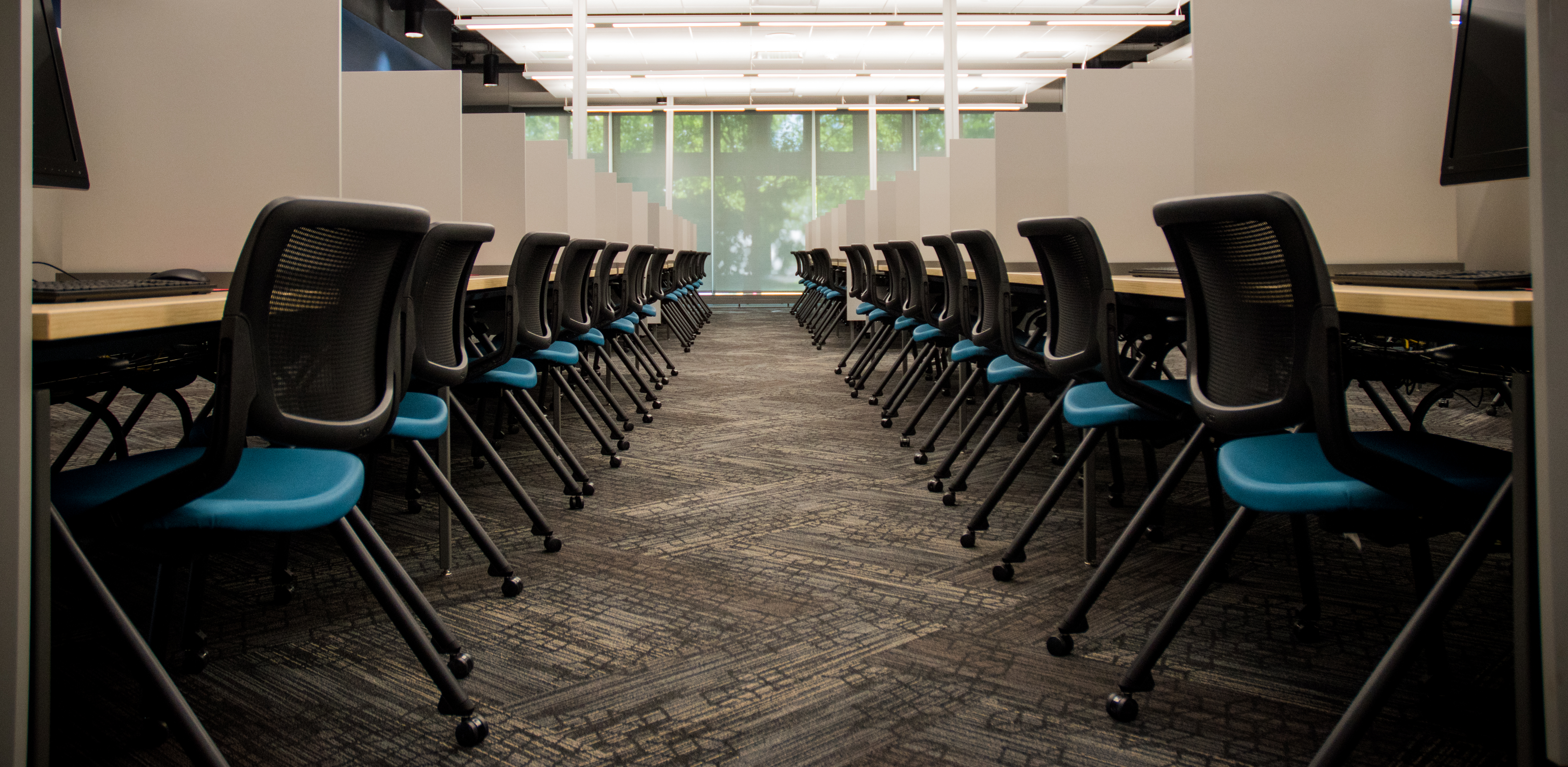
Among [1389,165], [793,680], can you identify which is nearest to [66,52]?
[793,680]

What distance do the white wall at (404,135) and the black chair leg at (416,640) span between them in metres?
2.16

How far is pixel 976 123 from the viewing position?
13.5 meters

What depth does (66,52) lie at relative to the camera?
6.52ft

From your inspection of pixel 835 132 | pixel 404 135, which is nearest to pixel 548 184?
pixel 404 135

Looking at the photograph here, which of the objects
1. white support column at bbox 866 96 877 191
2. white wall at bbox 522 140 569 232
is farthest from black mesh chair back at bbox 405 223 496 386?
white support column at bbox 866 96 877 191

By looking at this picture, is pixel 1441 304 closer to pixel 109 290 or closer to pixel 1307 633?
pixel 1307 633

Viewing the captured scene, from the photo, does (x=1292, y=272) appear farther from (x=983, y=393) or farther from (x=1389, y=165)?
(x=983, y=393)

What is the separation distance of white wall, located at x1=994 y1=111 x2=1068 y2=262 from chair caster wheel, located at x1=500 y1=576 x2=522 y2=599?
2820mm

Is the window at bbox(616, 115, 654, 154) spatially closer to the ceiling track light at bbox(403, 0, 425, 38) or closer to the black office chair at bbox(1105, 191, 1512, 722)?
the ceiling track light at bbox(403, 0, 425, 38)

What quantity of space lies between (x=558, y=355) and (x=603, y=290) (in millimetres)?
993

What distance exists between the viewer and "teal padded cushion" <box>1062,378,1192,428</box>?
5.63 feet

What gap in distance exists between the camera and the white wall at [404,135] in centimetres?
315

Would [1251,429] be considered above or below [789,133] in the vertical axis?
below

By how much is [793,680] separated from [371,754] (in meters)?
0.61
